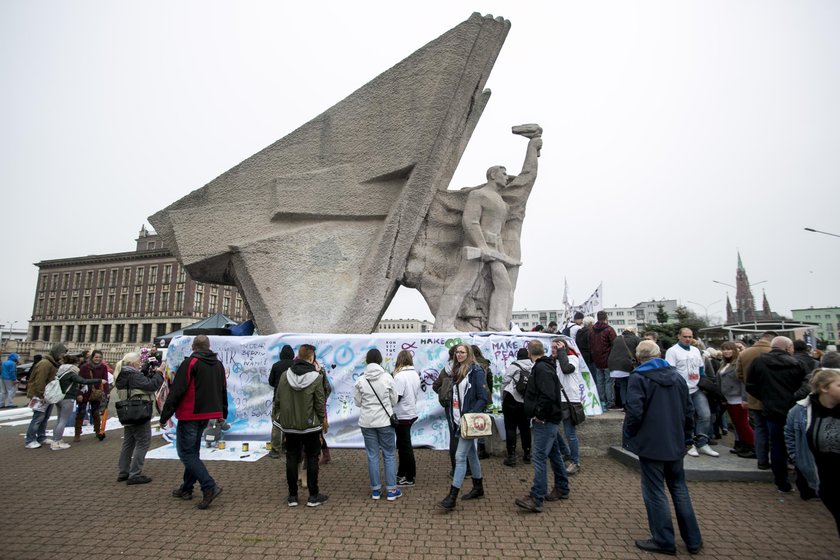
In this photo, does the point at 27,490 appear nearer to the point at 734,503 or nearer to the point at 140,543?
the point at 140,543

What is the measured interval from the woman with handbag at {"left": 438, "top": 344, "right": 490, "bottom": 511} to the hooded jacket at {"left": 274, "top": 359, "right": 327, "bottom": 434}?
1.24m

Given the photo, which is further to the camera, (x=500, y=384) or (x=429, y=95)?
(x=429, y=95)

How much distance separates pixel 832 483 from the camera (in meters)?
2.80

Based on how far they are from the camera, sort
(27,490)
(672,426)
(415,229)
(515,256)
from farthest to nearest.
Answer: (515,256) → (415,229) → (27,490) → (672,426)

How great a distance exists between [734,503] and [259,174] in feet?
25.2

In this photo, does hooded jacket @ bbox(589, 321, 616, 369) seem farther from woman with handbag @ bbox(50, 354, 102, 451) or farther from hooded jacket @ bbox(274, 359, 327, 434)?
woman with handbag @ bbox(50, 354, 102, 451)

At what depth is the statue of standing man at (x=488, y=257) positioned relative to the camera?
775cm

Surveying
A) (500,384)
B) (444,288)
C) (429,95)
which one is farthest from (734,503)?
(429,95)

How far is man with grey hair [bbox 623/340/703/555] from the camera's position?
324 cm

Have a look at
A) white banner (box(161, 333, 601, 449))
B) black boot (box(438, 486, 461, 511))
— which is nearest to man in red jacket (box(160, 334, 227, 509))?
white banner (box(161, 333, 601, 449))

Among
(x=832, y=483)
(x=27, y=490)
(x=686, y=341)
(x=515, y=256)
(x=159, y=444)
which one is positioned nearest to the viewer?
(x=832, y=483)

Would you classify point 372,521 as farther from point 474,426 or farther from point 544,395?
point 544,395

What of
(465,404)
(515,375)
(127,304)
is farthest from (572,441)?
(127,304)

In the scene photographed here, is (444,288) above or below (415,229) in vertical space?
below
